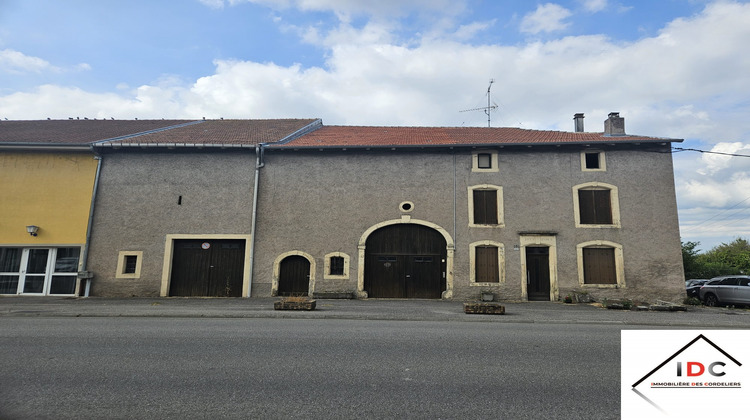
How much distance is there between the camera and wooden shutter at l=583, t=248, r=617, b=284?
15.4 m

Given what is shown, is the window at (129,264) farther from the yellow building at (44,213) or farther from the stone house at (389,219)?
the yellow building at (44,213)

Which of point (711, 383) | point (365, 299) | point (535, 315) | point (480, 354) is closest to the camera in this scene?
point (711, 383)

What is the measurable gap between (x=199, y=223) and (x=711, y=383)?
1638 centimetres

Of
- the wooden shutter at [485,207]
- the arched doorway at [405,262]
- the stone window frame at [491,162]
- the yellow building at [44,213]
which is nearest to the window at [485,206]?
the wooden shutter at [485,207]

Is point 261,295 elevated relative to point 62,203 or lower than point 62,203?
lower

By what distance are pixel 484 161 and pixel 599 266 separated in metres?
6.05

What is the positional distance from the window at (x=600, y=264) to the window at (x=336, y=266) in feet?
30.0

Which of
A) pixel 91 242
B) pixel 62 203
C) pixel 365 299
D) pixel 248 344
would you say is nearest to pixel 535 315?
pixel 365 299

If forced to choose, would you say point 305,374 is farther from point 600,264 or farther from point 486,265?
point 600,264

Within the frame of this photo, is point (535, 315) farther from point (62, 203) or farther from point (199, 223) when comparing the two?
point (62, 203)

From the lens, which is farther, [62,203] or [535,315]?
[62,203]

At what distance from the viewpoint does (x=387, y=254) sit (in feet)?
53.0

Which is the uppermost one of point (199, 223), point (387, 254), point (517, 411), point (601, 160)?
point (601, 160)

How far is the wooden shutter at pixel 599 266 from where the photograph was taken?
15.4 m
